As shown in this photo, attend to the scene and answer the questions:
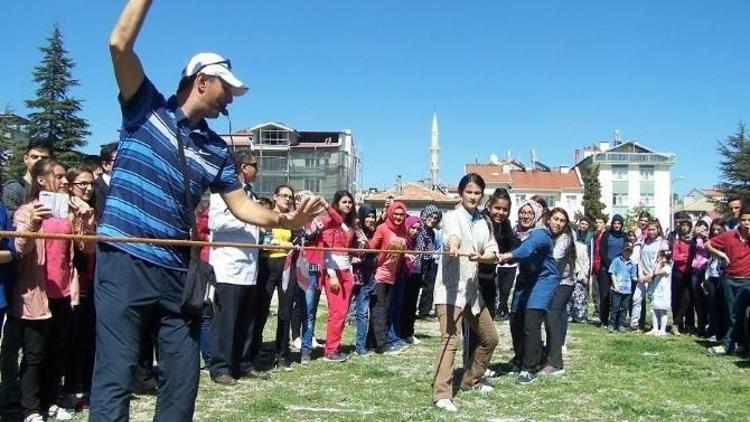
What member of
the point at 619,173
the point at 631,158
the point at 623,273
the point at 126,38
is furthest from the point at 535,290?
the point at 631,158

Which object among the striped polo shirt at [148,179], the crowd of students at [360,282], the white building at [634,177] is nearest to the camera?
the striped polo shirt at [148,179]

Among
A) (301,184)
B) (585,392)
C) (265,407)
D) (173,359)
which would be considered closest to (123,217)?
(173,359)

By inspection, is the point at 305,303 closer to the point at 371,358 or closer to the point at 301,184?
the point at 371,358

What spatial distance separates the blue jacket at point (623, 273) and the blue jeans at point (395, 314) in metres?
4.52

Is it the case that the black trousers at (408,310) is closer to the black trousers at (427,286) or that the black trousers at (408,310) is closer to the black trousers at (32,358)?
the black trousers at (427,286)

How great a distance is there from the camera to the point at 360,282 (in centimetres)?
986

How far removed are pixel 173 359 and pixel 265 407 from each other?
3166 millimetres

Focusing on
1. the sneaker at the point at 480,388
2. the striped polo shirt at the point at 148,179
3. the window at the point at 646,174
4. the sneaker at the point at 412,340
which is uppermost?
the window at the point at 646,174

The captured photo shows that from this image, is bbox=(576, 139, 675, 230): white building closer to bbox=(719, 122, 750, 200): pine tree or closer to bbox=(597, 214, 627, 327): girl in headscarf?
bbox=(719, 122, 750, 200): pine tree

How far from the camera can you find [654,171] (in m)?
110

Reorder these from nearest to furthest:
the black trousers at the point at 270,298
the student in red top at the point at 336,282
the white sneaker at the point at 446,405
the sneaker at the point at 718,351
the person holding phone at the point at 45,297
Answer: the person holding phone at the point at 45,297, the white sneaker at the point at 446,405, the black trousers at the point at 270,298, the student in red top at the point at 336,282, the sneaker at the point at 718,351

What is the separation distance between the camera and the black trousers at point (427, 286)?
13.8 m

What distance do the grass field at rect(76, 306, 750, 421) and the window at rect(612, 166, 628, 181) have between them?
103177mm

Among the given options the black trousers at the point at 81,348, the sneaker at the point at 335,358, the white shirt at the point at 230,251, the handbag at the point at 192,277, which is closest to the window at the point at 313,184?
the sneaker at the point at 335,358
